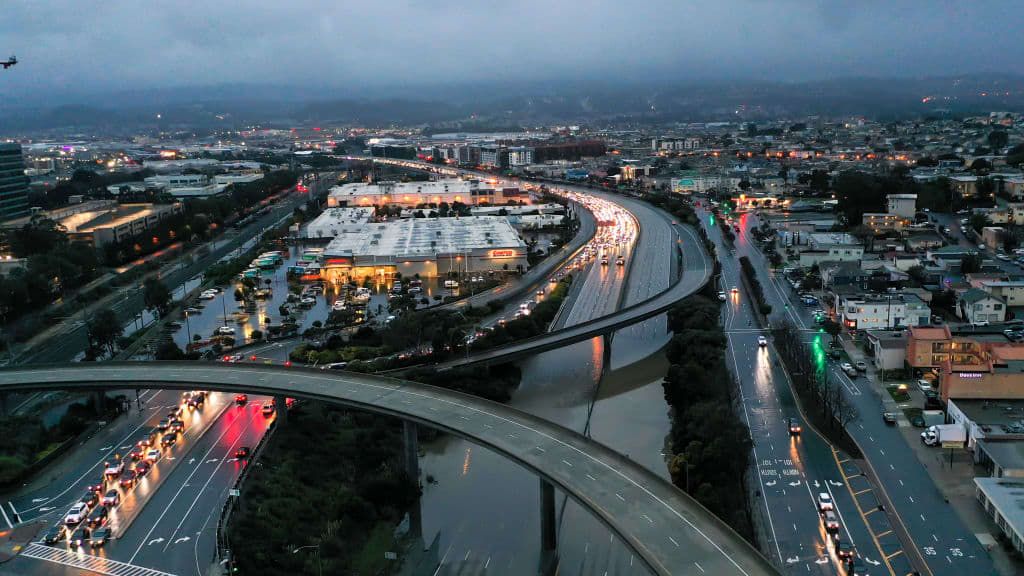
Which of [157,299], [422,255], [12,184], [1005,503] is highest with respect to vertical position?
[12,184]

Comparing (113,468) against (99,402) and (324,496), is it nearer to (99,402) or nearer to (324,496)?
(99,402)

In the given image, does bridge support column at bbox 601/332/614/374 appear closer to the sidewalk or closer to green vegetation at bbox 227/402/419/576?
the sidewalk

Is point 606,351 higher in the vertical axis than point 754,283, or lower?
lower

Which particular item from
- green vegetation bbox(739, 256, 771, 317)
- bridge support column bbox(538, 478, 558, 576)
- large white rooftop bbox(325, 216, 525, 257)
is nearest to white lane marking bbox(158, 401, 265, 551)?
bridge support column bbox(538, 478, 558, 576)

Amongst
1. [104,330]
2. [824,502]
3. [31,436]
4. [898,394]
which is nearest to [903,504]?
[824,502]

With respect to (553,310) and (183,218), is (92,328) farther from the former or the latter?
(183,218)

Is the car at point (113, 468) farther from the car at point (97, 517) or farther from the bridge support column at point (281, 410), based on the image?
the bridge support column at point (281, 410)

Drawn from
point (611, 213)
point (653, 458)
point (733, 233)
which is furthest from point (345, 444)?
point (611, 213)
